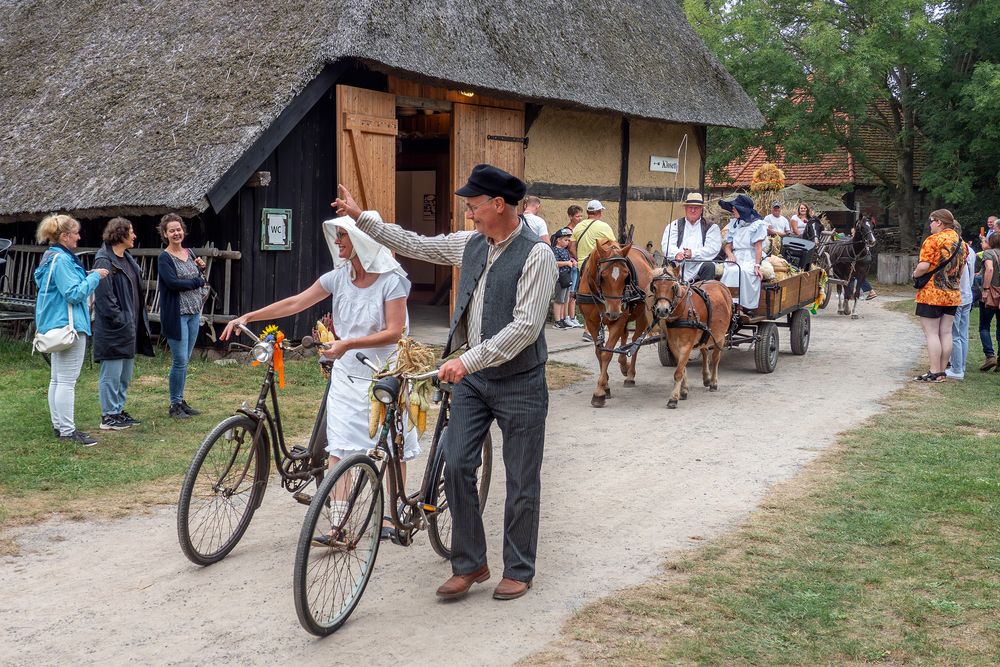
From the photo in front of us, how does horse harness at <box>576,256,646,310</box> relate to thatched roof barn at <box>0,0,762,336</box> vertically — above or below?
below

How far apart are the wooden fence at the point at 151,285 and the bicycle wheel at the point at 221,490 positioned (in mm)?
5912

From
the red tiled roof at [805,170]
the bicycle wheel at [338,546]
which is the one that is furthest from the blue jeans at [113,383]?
the red tiled roof at [805,170]

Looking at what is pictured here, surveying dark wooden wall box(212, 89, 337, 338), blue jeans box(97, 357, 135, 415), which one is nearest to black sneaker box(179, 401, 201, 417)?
blue jeans box(97, 357, 135, 415)

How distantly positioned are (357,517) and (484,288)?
1.18 metres

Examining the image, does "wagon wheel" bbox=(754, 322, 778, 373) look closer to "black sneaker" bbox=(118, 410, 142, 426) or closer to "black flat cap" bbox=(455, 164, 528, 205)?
"black sneaker" bbox=(118, 410, 142, 426)

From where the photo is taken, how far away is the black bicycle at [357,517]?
421 centimetres

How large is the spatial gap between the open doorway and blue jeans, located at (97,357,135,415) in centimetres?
939

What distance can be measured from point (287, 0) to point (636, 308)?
5.84 metres

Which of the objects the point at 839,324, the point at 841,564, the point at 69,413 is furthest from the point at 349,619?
the point at 839,324

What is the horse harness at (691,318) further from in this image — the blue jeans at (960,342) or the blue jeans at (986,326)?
the blue jeans at (986,326)

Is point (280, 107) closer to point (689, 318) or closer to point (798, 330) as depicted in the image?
point (689, 318)

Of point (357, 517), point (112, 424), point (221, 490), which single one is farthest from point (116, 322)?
point (357, 517)

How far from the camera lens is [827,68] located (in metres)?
24.8

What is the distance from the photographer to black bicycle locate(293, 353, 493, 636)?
421cm
